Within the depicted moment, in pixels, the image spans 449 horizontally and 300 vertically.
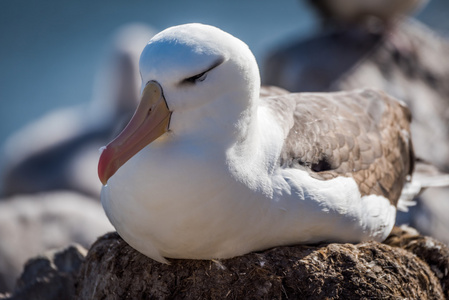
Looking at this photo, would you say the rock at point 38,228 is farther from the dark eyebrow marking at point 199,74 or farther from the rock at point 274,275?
the dark eyebrow marking at point 199,74

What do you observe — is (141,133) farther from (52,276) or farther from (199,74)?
(52,276)

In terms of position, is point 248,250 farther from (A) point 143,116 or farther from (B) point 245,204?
(A) point 143,116

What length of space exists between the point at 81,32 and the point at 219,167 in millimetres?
18177

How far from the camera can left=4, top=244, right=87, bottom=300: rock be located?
5.57 meters

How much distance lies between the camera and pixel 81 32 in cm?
2139

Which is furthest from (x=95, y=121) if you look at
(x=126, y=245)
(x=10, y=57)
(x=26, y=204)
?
(x=126, y=245)

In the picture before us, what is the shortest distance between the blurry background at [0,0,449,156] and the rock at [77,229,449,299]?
43.1 ft

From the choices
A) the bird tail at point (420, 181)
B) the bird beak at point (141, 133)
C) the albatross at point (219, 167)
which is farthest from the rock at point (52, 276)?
the bird tail at point (420, 181)

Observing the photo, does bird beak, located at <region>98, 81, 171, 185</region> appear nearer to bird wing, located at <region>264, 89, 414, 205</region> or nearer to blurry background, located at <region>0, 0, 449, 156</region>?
bird wing, located at <region>264, 89, 414, 205</region>

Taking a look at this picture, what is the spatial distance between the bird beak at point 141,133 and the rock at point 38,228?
154 inches

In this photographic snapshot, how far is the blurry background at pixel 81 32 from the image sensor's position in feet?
61.0

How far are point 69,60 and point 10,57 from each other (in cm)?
193

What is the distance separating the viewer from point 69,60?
20109 mm

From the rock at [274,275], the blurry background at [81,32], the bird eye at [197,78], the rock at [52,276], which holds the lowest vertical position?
the blurry background at [81,32]
